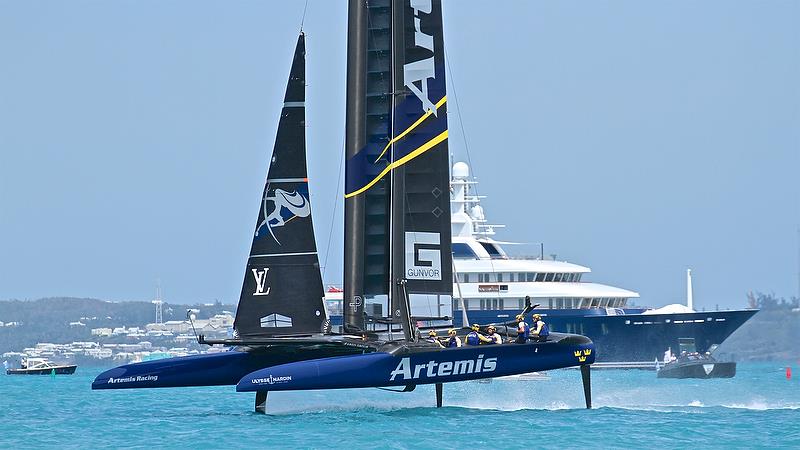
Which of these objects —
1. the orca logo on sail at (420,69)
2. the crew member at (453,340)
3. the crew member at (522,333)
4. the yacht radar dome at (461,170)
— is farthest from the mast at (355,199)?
the yacht radar dome at (461,170)

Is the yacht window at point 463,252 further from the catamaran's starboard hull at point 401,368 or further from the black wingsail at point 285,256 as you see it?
the catamaran's starboard hull at point 401,368

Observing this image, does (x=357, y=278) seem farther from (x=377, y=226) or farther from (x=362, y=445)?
(x=362, y=445)

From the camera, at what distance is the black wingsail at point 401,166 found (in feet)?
86.0

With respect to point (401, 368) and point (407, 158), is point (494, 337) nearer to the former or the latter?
point (401, 368)

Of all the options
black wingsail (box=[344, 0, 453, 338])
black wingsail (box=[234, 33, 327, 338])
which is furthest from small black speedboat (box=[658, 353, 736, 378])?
black wingsail (box=[234, 33, 327, 338])

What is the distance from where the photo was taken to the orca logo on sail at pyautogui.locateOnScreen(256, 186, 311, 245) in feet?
86.4

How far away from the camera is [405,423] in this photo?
78.3 feet

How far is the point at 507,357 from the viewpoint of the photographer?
2456 centimetres

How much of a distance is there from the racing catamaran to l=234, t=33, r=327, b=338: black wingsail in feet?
0.06

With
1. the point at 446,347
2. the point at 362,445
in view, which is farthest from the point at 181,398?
the point at 362,445

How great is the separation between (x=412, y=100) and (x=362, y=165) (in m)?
1.49

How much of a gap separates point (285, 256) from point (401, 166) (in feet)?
8.61

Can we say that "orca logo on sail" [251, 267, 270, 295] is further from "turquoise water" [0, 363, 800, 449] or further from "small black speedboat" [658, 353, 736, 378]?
"small black speedboat" [658, 353, 736, 378]

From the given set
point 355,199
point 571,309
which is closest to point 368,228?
point 355,199
